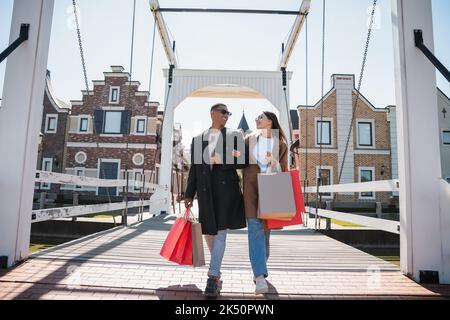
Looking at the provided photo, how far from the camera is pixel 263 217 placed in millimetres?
2547

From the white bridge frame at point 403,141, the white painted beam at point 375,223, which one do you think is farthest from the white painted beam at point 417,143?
the white painted beam at point 375,223

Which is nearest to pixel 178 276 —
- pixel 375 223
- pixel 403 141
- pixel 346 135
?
pixel 375 223

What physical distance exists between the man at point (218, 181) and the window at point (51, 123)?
2174 cm

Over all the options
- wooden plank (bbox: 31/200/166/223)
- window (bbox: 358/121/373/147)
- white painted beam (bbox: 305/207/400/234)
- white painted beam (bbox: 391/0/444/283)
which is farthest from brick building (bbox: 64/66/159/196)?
white painted beam (bbox: 391/0/444/283)

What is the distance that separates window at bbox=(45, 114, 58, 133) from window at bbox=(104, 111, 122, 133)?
3.54 m

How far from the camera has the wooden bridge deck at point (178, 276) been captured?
250 cm

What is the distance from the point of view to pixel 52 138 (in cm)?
2116

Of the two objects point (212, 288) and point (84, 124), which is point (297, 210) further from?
point (84, 124)

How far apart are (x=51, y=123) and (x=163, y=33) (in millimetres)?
16445

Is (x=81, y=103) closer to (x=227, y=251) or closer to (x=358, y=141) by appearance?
(x=358, y=141)

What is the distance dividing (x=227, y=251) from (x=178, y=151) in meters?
23.1

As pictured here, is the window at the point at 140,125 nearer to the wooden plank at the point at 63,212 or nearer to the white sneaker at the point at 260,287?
the wooden plank at the point at 63,212

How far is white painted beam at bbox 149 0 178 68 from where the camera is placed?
741 cm
